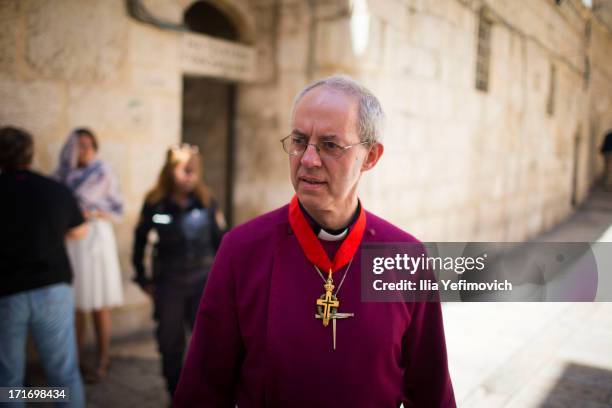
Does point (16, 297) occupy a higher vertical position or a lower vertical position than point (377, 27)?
lower

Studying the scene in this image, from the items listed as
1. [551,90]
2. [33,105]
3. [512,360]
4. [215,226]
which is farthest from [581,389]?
Result: [551,90]

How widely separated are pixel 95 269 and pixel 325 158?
2.77 metres

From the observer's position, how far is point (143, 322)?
452 centimetres

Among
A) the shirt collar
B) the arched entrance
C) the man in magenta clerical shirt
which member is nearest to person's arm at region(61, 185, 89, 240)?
the man in magenta clerical shirt

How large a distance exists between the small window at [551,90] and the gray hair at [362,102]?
9.43m

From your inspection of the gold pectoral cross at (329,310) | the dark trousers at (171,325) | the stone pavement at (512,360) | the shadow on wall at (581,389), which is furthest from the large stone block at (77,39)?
the shadow on wall at (581,389)

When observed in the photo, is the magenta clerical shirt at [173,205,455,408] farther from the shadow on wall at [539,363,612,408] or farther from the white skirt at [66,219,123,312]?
the white skirt at [66,219,123,312]

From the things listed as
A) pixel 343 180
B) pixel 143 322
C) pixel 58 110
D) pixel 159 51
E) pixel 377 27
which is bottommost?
pixel 143 322

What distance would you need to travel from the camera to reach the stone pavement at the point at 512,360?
10.4 ft

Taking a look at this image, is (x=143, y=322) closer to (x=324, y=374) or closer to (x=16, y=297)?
(x=16, y=297)

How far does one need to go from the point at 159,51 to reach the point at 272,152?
1.56m

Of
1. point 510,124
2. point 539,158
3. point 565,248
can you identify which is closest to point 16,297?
point 510,124

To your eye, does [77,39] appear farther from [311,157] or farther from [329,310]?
[329,310]

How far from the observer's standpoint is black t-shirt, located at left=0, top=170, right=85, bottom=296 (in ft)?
8.09
